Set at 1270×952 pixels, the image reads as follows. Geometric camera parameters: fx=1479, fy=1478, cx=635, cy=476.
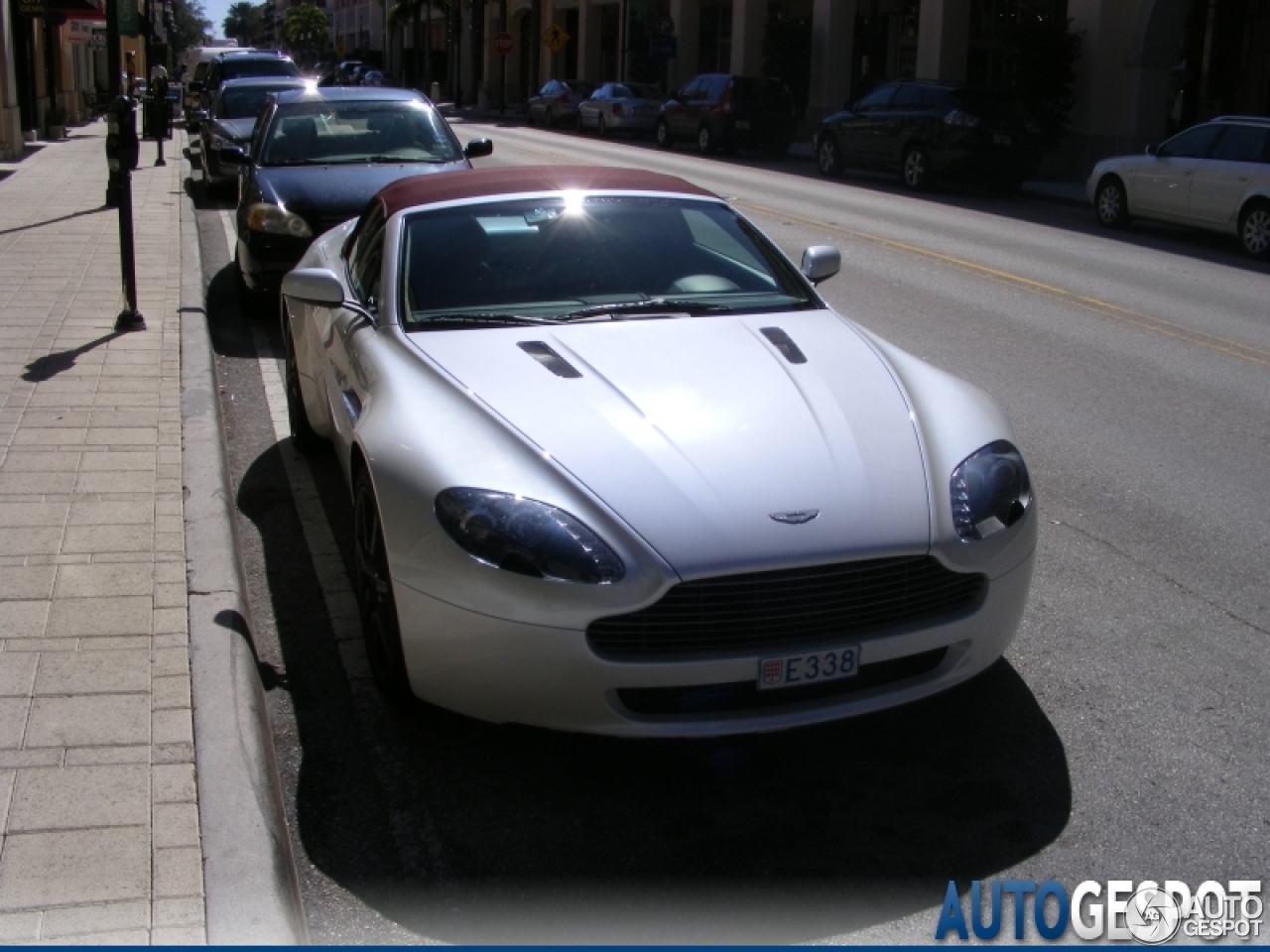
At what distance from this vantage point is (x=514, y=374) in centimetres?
474

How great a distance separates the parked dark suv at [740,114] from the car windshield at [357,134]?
19.8 m

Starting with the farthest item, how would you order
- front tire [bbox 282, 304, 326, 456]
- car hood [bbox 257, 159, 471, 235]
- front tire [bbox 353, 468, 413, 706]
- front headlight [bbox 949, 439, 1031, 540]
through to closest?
car hood [bbox 257, 159, 471, 235] < front tire [bbox 282, 304, 326, 456] < front tire [bbox 353, 468, 413, 706] < front headlight [bbox 949, 439, 1031, 540]

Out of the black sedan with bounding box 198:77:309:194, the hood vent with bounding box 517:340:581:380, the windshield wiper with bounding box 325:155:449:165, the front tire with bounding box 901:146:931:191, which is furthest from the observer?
the front tire with bounding box 901:146:931:191

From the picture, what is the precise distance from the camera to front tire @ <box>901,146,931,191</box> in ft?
79.4

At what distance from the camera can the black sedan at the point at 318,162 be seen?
1070cm

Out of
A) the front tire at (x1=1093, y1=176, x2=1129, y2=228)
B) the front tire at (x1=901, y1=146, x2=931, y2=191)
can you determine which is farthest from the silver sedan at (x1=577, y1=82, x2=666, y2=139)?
the front tire at (x1=1093, y1=176, x2=1129, y2=228)

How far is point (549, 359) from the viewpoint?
486 cm

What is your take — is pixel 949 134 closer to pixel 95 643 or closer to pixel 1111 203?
pixel 1111 203

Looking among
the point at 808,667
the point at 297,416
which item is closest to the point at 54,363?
the point at 297,416

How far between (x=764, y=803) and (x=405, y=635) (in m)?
1.12

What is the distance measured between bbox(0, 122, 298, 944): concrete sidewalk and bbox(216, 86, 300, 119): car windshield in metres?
10.8

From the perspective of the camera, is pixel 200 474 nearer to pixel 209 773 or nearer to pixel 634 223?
pixel 634 223

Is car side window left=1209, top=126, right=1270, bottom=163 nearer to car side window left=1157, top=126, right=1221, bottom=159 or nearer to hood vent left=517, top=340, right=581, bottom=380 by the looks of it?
car side window left=1157, top=126, right=1221, bottom=159

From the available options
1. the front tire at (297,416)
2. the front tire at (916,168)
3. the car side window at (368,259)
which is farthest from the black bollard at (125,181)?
the front tire at (916,168)
